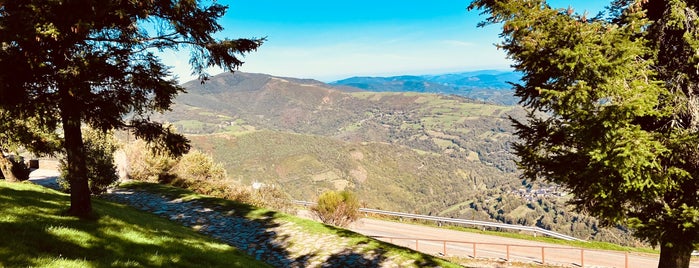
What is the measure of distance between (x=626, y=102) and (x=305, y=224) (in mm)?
11394

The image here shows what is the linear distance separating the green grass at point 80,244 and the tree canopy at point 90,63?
1092 millimetres

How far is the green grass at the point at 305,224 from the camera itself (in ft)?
38.5

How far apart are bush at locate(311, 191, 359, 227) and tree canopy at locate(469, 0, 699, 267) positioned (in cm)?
1727

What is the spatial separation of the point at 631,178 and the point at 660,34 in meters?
3.33

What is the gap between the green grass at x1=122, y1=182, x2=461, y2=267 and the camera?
1172 centimetres

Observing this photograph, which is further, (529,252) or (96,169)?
(529,252)

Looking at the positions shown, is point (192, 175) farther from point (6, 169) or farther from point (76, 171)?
point (76, 171)

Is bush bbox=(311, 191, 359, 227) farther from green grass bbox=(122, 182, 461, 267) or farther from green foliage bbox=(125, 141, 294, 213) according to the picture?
green grass bbox=(122, 182, 461, 267)

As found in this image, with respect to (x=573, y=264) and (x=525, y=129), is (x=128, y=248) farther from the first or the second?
(x=573, y=264)

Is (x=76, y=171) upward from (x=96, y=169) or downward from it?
upward

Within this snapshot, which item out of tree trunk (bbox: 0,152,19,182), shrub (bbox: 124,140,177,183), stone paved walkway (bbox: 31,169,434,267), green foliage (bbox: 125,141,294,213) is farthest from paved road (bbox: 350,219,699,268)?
tree trunk (bbox: 0,152,19,182)

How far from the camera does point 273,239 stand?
13320mm

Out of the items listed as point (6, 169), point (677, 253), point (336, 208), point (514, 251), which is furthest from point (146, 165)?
point (677, 253)

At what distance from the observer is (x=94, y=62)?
7.50 meters
